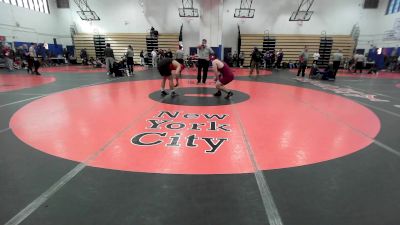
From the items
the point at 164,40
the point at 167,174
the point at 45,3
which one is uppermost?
the point at 45,3

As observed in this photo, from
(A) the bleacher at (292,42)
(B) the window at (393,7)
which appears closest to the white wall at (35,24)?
(A) the bleacher at (292,42)

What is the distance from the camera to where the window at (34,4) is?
61.0ft

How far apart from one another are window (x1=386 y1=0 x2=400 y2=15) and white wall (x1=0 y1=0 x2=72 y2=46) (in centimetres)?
2937

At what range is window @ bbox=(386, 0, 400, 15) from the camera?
1926cm

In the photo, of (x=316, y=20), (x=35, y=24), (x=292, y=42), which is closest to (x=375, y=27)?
(x=316, y=20)

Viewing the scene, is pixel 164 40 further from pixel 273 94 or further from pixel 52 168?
pixel 52 168

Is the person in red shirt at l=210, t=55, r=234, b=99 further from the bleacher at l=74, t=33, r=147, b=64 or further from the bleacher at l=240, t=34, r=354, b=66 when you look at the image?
the bleacher at l=74, t=33, r=147, b=64

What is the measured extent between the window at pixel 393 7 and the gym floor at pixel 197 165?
63.2 feet

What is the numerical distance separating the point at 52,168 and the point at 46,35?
2403 cm

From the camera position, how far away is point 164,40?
22.1m

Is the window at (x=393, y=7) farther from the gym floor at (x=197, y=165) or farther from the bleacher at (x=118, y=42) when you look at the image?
the bleacher at (x=118, y=42)

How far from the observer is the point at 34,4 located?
20938mm

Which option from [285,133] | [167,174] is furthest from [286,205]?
[285,133]

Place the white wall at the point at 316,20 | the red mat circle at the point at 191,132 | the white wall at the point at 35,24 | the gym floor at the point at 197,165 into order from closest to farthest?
the gym floor at the point at 197,165, the red mat circle at the point at 191,132, the white wall at the point at 35,24, the white wall at the point at 316,20
